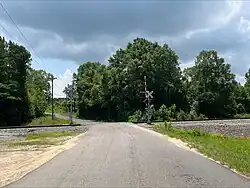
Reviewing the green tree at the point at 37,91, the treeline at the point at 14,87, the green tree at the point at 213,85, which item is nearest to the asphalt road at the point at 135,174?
the treeline at the point at 14,87

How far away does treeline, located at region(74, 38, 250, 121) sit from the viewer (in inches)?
3738

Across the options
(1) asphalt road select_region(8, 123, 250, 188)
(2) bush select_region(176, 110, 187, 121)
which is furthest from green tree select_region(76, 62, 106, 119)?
(1) asphalt road select_region(8, 123, 250, 188)

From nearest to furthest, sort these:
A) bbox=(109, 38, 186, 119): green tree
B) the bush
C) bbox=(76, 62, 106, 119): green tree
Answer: the bush
bbox=(109, 38, 186, 119): green tree
bbox=(76, 62, 106, 119): green tree

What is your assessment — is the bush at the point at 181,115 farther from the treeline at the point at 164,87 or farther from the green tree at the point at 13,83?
the green tree at the point at 13,83

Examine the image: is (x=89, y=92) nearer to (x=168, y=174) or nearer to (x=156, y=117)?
(x=156, y=117)

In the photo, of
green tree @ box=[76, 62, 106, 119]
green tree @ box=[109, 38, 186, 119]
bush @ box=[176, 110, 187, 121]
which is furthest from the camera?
green tree @ box=[76, 62, 106, 119]

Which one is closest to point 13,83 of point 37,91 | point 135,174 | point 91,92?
point 91,92

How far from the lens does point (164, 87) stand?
98188 mm

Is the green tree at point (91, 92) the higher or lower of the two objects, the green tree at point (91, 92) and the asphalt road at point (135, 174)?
the higher

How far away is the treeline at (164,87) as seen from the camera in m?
94.9

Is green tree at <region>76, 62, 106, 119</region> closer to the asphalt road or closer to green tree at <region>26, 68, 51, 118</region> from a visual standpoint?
green tree at <region>26, 68, 51, 118</region>

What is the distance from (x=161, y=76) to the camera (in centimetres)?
9769

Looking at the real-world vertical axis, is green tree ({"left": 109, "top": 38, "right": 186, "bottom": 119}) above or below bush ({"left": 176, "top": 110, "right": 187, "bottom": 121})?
above

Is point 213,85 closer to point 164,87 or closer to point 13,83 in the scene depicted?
point 164,87
